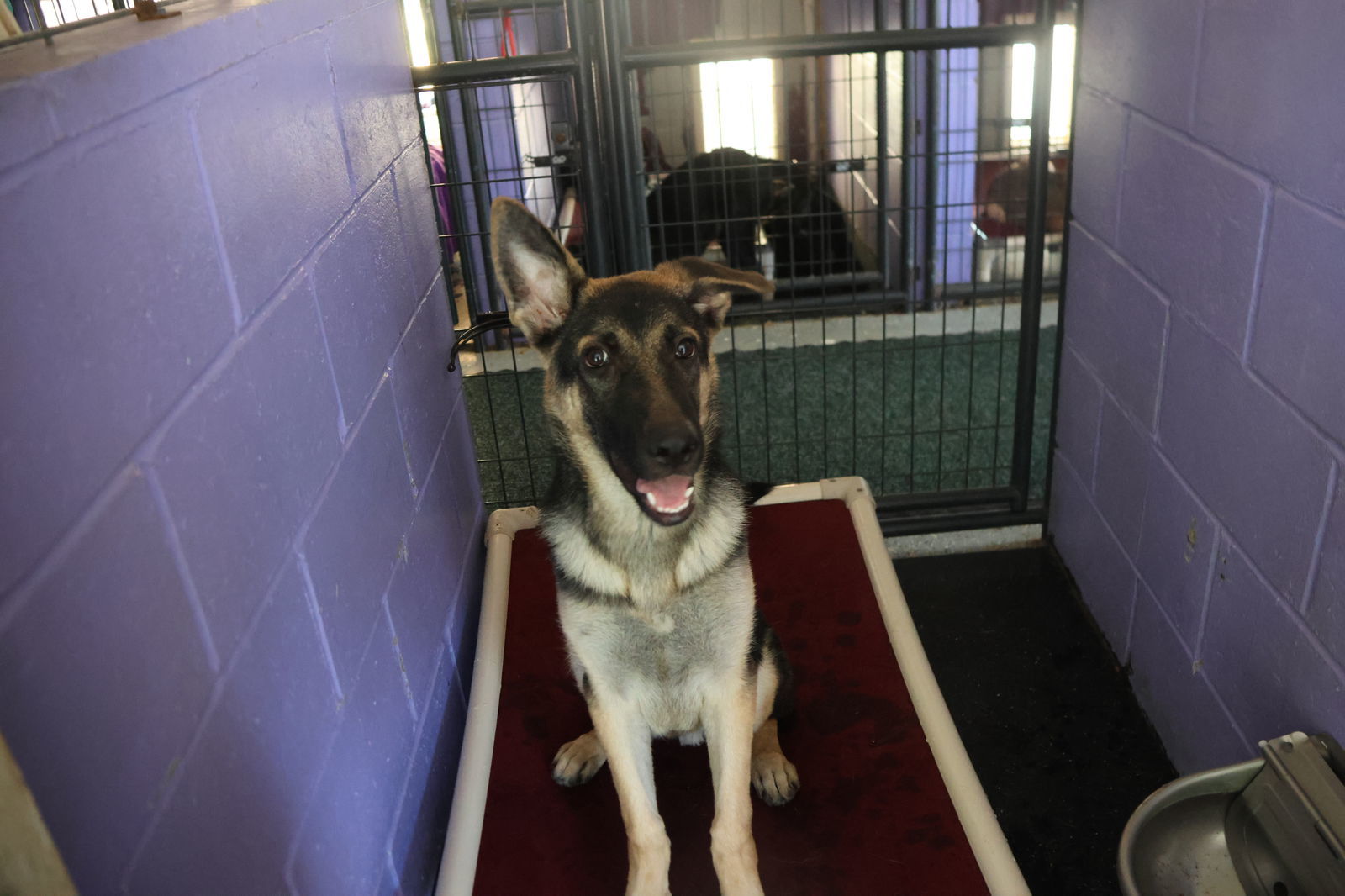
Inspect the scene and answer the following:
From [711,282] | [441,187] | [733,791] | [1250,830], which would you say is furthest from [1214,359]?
[441,187]

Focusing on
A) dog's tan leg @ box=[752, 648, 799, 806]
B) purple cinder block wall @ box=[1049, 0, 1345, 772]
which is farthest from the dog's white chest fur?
purple cinder block wall @ box=[1049, 0, 1345, 772]

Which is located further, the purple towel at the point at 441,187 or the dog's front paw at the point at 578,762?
the purple towel at the point at 441,187

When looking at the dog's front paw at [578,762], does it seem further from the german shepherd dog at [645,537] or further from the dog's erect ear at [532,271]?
the dog's erect ear at [532,271]

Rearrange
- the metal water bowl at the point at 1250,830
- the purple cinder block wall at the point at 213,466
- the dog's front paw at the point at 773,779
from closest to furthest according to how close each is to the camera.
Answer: the purple cinder block wall at the point at 213,466, the metal water bowl at the point at 1250,830, the dog's front paw at the point at 773,779

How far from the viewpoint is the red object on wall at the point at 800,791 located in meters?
1.87

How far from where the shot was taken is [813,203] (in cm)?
503

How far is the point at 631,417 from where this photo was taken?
5.77 ft

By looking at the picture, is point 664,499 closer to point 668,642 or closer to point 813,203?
point 668,642

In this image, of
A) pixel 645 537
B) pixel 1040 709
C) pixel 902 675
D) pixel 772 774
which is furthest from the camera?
pixel 1040 709

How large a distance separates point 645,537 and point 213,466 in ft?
2.88

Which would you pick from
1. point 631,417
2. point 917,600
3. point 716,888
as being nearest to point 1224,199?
point 631,417

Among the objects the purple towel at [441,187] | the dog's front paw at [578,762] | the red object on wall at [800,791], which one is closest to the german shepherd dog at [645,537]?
the red object on wall at [800,791]

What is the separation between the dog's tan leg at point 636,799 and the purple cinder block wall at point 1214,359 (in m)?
1.18

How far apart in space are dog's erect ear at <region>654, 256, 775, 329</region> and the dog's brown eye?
246mm
